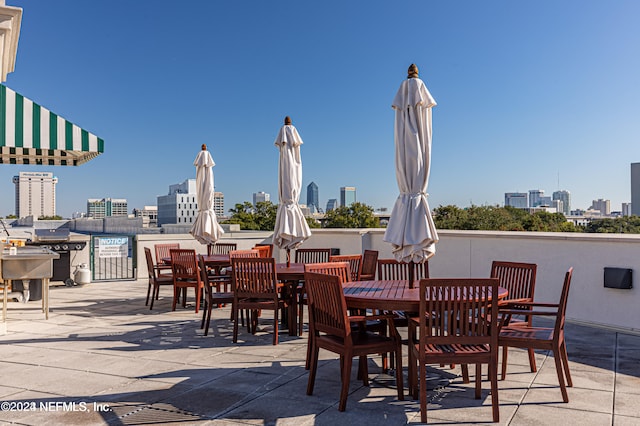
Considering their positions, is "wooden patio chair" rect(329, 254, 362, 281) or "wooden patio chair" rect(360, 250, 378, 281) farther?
"wooden patio chair" rect(360, 250, 378, 281)

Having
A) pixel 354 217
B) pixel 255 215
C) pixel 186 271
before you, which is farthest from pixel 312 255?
pixel 354 217

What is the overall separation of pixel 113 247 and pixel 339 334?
9259 millimetres

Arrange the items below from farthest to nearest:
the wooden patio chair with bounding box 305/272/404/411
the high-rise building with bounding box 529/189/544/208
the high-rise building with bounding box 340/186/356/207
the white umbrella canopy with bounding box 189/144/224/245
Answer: the high-rise building with bounding box 529/189/544/208
the high-rise building with bounding box 340/186/356/207
the white umbrella canopy with bounding box 189/144/224/245
the wooden patio chair with bounding box 305/272/404/411

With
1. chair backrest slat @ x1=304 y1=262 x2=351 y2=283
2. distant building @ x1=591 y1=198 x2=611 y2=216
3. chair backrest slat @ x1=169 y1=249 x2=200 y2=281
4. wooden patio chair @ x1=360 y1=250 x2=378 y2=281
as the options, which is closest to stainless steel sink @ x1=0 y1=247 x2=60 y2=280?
chair backrest slat @ x1=169 y1=249 x2=200 y2=281

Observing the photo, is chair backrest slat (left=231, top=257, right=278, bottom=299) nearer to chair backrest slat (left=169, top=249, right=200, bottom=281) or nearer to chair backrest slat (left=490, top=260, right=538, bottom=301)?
chair backrest slat (left=169, top=249, right=200, bottom=281)

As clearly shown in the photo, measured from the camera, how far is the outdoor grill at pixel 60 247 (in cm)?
1063

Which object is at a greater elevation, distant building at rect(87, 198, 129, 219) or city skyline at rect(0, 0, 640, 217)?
city skyline at rect(0, 0, 640, 217)

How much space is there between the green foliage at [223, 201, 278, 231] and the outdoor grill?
31.0 m

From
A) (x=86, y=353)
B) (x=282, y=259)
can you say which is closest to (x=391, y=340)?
(x=86, y=353)

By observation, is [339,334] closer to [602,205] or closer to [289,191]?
[289,191]

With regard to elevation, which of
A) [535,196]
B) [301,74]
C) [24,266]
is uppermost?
[301,74]

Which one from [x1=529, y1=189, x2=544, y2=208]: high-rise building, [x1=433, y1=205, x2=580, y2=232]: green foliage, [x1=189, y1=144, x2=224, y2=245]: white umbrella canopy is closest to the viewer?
[x1=189, y1=144, x2=224, y2=245]: white umbrella canopy

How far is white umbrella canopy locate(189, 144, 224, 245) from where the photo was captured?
28.9ft

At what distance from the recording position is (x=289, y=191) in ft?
23.3
